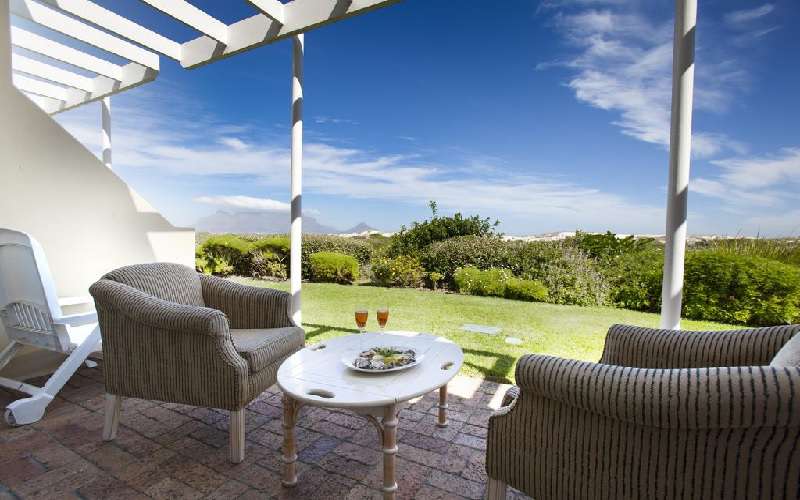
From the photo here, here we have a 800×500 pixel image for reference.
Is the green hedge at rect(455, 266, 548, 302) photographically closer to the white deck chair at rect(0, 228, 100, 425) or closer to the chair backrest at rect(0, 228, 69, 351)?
the white deck chair at rect(0, 228, 100, 425)

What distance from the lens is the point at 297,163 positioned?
3764 mm

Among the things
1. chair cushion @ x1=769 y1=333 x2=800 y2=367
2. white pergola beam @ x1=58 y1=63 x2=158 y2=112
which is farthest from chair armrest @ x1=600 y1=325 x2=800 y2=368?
white pergola beam @ x1=58 y1=63 x2=158 y2=112

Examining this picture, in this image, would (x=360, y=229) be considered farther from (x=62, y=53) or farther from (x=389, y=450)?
(x=389, y=450)

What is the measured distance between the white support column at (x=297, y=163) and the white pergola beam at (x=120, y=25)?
109 centimetres

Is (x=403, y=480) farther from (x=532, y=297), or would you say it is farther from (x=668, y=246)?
(x=532, y=297)

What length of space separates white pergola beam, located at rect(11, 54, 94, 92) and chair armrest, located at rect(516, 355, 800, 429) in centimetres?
530

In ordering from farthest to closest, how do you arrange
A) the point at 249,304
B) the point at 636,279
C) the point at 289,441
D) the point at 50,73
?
the point at 636,279 < the point at 50,73 < the point at 249,304 < the point at 289,441

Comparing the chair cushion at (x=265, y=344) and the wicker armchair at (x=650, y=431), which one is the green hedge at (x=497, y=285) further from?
the wicker armchair at (x=650, y=431)

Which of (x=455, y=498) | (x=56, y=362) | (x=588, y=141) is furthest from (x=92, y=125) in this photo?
(x=588, y=141)

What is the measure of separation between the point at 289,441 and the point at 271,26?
2.95m

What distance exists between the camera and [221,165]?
8.98 meters

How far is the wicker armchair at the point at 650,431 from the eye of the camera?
984 millimetres

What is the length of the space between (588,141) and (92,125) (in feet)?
25.8

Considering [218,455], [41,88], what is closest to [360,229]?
[41,88]
